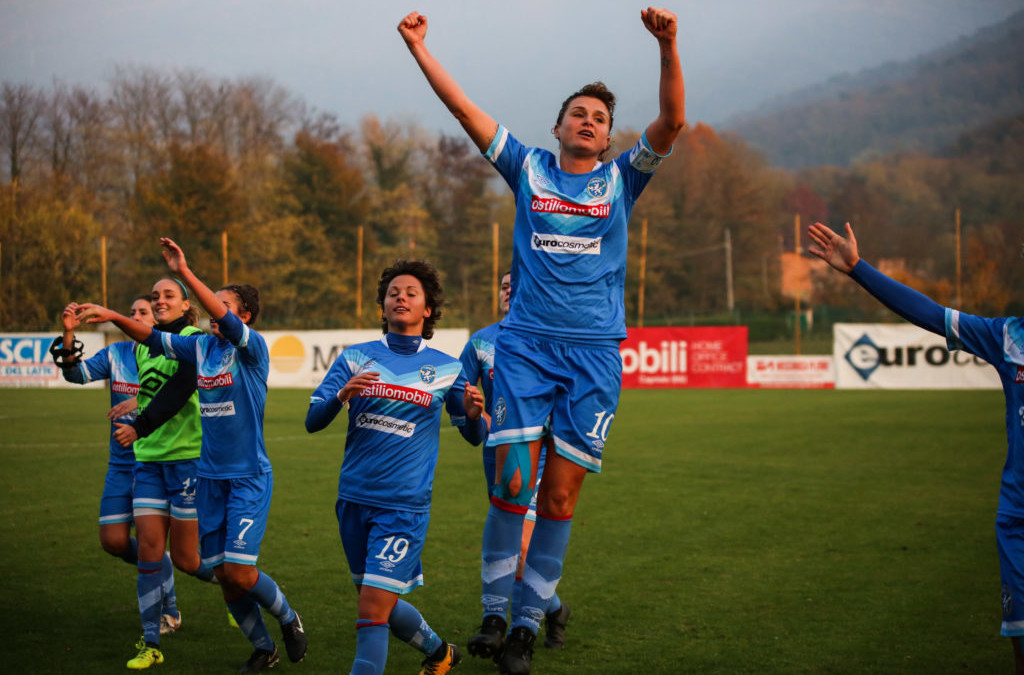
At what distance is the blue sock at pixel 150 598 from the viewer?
19.0ft

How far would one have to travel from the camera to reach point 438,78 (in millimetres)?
4559

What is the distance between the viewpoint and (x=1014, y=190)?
268 feet

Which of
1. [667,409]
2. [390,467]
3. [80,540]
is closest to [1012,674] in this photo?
[390,467]

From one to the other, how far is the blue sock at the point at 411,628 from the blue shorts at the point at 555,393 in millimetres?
1067

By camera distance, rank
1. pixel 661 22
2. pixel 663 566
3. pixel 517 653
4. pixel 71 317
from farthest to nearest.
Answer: pixel 663 566 < pixel 71 317 < pixel 517 653 < pixel 661 22

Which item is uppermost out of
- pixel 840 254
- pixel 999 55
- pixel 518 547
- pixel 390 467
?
pixel 999 55

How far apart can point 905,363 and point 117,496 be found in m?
28.3

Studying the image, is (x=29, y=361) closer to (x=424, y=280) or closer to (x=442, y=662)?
(x=424, y=280)

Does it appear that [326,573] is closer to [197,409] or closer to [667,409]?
[197,409]

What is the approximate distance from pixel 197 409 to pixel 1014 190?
87409 mm

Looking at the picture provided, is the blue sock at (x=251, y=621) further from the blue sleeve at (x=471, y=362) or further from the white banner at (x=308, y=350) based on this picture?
the white banner at (x=308, y=350)

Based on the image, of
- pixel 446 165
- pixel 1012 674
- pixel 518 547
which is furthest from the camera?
pixel 446 165

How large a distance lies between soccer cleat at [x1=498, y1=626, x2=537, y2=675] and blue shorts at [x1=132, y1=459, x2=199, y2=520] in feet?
8.70

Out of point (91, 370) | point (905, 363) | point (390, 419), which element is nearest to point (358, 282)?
point (905, 363)
